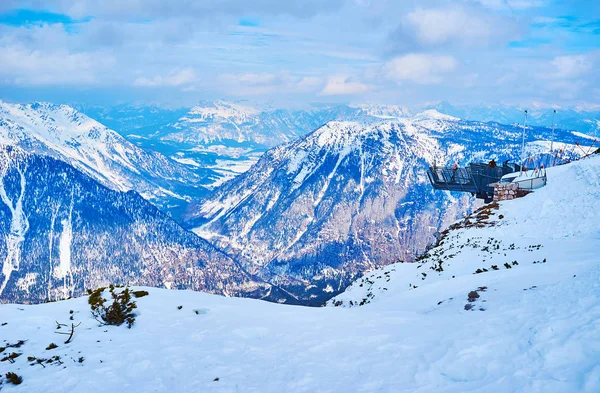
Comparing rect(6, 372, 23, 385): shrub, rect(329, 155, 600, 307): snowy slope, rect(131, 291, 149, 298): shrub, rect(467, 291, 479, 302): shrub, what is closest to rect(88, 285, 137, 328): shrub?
rect(131, 291, 149, 298): shrub

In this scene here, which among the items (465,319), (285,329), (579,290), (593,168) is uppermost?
(593,168)

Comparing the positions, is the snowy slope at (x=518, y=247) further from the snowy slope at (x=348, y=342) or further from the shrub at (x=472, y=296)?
the shrub at (x=472, y=296)

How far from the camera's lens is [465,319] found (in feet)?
45.0

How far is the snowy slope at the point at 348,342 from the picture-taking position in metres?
9.83

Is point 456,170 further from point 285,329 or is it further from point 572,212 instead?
point 285,329

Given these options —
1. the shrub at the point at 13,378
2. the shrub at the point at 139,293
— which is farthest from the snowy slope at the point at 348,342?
the shrub at the point at 139,293

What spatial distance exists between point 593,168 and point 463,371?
4308cm

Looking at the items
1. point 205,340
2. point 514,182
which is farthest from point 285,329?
point 514,182

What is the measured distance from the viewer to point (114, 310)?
17.2 meters

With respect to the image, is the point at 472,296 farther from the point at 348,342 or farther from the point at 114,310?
the point at 114,310

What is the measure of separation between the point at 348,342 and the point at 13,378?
1076 centimetres

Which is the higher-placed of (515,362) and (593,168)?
(593,168)

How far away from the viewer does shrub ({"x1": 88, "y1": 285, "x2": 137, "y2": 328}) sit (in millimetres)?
16859

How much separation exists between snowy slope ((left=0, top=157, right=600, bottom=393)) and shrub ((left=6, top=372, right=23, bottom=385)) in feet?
0.58
